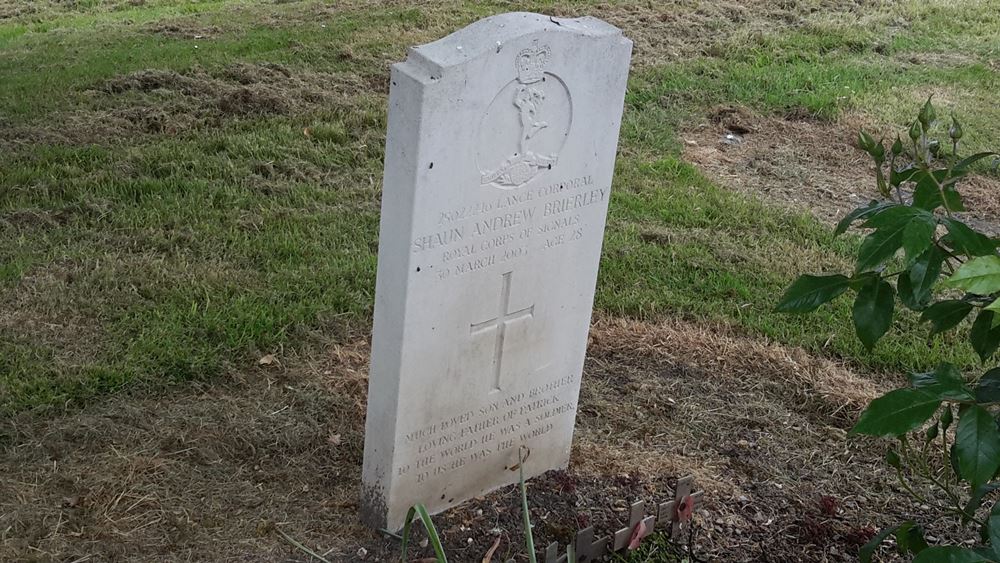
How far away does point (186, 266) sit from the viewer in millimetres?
5418

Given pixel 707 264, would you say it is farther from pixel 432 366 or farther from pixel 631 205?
pixel 432 366

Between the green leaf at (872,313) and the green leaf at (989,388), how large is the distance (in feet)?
0.91

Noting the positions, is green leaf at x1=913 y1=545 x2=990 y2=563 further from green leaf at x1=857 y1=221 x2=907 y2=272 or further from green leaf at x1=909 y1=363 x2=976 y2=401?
green leaf at x1=857 y1=221 x2=907 y2=272

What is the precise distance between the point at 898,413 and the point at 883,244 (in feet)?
1.23

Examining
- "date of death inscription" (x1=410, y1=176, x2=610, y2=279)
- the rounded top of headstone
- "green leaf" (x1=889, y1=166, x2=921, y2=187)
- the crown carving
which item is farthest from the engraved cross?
"green leaf" (x1=889, y1=166, x2=921, y2=187)

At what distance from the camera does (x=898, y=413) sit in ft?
7.03

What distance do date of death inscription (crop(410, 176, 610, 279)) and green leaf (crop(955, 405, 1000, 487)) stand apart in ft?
5.23

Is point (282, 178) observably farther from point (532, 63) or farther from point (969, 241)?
point (969, 241)

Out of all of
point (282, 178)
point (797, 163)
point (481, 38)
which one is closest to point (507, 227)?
point (481, 38)

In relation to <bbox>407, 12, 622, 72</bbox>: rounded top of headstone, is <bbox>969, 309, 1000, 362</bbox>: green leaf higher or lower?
lower

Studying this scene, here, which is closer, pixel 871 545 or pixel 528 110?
pixel 871 545

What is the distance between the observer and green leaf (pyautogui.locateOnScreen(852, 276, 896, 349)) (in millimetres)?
2635

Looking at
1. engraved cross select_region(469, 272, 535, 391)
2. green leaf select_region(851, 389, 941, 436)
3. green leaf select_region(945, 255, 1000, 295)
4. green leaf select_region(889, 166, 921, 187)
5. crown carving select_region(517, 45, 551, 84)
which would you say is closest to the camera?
green leaf select_region(945, 255, 1000, 295)

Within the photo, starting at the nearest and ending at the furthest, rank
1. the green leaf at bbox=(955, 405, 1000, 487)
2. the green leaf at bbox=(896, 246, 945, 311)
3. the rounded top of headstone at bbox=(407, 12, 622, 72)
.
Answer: the green leaf at bbox=(955, 405, 1000, 487), the green leaf at bbox=(896, 246, 945, 311), the rounded top of headstone at bbox=(407, 12, 622, 72)
